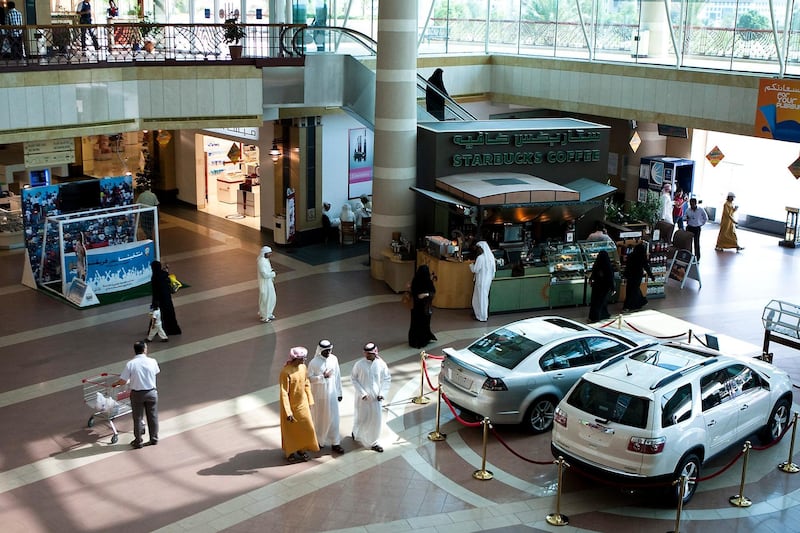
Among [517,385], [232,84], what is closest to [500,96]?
[232,84]

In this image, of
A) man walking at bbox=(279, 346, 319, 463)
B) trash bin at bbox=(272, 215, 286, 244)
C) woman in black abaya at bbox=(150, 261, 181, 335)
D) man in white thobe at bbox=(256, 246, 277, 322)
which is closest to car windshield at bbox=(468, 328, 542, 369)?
man walking at bbox=(279, 346, 319, 463)

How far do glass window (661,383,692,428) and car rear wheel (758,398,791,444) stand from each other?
210cm

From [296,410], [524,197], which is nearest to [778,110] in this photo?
[524,197]

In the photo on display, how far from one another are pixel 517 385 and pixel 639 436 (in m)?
2.33

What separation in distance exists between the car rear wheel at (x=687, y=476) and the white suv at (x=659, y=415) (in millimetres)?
12

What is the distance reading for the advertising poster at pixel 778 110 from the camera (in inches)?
784

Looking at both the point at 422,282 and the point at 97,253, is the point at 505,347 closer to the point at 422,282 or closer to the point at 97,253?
the point at 422,282

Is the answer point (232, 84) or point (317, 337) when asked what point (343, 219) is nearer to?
point (232, 84)

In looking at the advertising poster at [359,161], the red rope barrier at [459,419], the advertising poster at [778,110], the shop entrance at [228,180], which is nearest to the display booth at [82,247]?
the shop entrance at [228,180]

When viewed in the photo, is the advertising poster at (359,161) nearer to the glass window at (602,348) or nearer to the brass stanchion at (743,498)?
the glass window at (602,348)

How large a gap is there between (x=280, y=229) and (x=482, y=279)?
7059mm

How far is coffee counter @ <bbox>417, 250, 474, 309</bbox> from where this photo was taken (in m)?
18.5

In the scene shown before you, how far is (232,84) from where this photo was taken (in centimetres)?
1997

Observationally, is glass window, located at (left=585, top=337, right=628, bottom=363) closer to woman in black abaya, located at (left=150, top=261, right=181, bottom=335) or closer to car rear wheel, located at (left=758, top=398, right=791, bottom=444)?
car rear wheel, located at (left=758, top=398, right=791, bottom=444)
